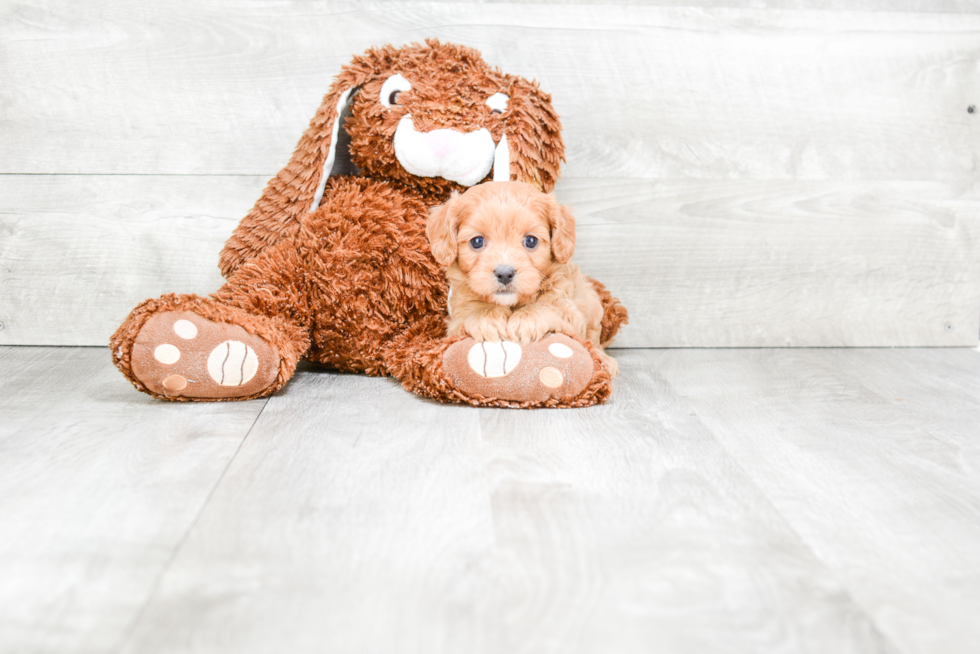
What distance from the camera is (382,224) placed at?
125 centimetres

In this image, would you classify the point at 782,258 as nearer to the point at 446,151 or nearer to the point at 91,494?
the point at 446,151

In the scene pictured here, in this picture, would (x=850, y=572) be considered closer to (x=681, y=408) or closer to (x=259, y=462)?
(x=681, y=408)

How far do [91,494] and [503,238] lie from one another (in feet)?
1.98

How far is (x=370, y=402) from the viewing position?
1.18 metres

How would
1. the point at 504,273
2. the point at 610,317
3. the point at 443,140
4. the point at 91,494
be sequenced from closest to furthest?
the point at 91,494, the point at 504,273, the point at 443,140, the point at 610,317

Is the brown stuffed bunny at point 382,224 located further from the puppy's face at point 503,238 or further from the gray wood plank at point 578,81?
the gray wood plank at point 578,81

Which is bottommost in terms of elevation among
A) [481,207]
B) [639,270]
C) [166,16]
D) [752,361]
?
[752,361]

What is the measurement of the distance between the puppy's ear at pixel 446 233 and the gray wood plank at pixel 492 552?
0.80 ft

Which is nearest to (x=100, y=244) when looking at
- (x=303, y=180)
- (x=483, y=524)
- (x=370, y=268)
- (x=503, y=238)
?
(x=303, y=180)

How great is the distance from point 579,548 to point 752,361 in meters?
0.86

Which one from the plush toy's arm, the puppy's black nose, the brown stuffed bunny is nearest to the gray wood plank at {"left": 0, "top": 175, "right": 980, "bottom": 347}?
the plush toy's arm

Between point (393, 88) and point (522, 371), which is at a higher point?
point (393, 88)

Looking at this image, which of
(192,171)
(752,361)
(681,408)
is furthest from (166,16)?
(752,361)

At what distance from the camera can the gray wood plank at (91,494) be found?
0.63 meters
